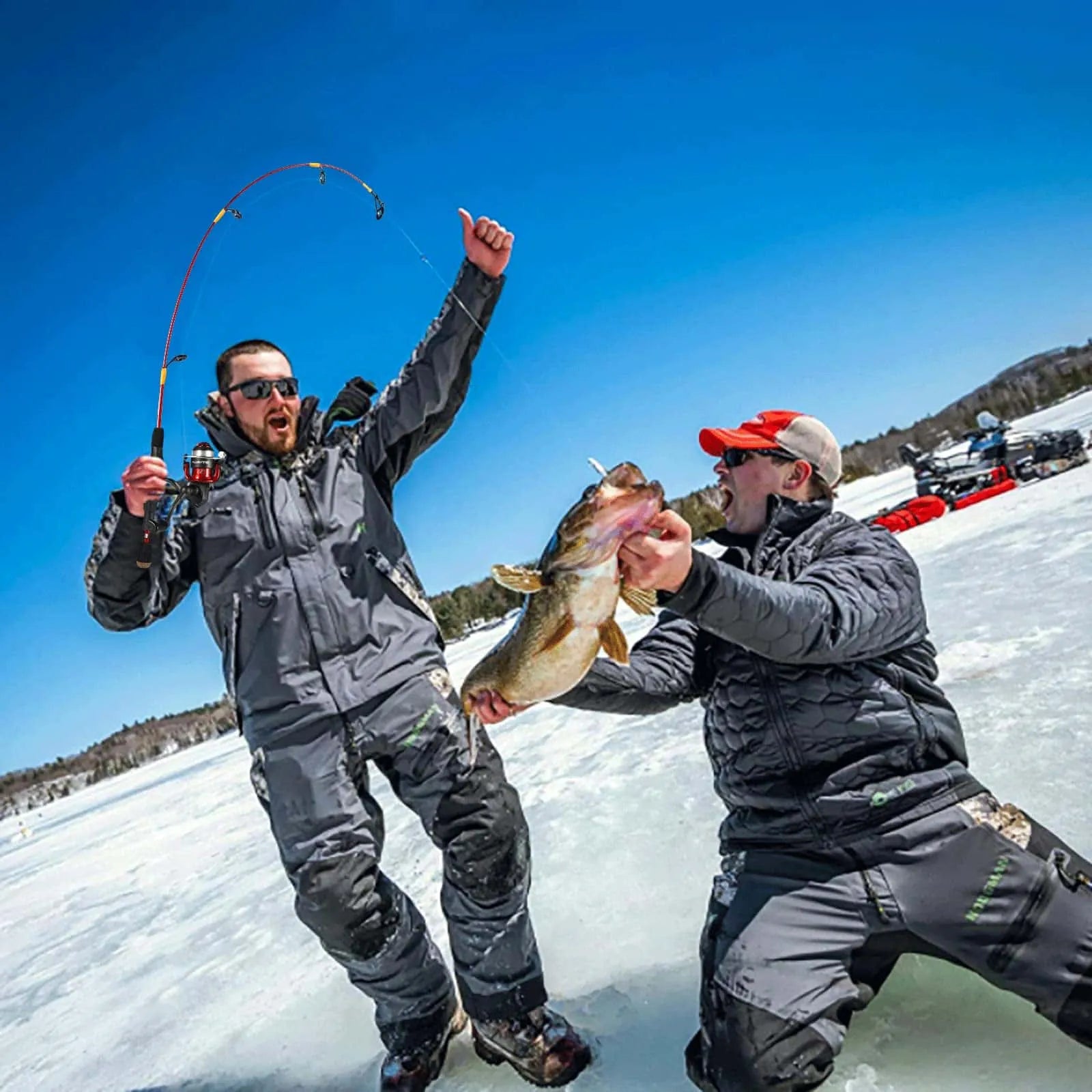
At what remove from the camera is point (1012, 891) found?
2264mm

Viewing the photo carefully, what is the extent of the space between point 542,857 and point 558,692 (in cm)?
253

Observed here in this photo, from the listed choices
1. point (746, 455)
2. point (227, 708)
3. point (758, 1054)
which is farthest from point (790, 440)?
→ point (227, 708)

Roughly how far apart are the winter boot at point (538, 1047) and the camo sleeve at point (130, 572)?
6.26ft

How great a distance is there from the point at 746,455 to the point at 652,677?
0.87 m

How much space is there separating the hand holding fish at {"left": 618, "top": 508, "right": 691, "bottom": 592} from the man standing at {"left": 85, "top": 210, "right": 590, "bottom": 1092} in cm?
115

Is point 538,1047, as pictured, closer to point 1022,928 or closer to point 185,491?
point 1022,928

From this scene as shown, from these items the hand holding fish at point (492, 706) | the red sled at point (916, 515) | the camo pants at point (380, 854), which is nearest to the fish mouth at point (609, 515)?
the hand holding fish at point (492, 706)

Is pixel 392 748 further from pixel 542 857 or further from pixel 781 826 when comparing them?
pixel 542 857

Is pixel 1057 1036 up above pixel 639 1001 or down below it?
below

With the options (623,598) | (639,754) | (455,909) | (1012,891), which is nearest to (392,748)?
(455,909)

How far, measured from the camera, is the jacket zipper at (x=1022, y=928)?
2.21 m

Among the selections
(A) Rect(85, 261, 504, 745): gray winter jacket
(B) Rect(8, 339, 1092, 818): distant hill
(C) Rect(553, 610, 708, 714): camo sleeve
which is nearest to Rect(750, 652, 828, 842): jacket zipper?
(C) Rect(553, 610, 708, 714): camo sleeve

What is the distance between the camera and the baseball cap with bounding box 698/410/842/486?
2932 mm

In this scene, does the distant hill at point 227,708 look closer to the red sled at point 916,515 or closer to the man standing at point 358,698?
the red sled at point 916,515
